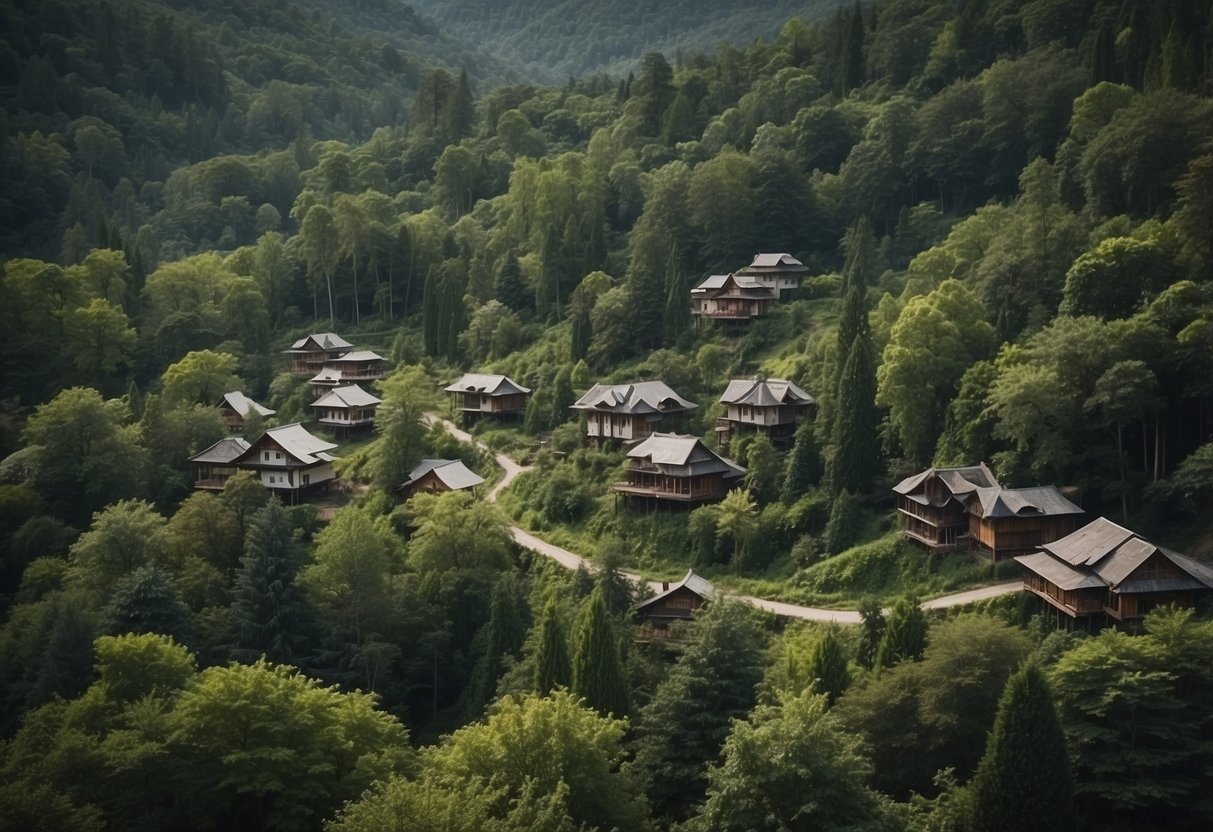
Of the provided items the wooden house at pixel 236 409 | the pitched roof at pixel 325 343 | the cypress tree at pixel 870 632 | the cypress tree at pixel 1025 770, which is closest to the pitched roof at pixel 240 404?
the wooden house at pixel 236 409

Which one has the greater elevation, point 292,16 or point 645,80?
point 292,16

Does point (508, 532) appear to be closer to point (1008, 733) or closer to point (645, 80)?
point (1008, 733)

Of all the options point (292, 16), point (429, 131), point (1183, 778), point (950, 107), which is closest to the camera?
point (1183, 778)

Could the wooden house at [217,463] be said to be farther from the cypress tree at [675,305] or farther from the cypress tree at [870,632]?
the cypress tree at [870,632]

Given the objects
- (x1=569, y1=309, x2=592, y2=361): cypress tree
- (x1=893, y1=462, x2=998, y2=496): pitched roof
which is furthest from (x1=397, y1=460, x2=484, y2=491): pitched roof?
(x1=893, y1=462, x2=998, y2=496): pitched roof

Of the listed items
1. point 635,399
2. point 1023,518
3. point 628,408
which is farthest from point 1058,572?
point 635,399

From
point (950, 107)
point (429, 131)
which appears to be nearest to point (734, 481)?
point (950, 107)
